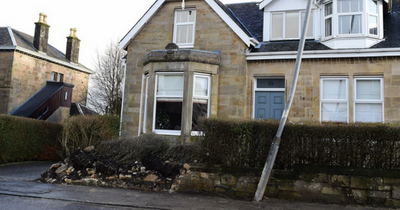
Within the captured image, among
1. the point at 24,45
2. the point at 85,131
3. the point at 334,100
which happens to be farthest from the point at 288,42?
the point at 24,45

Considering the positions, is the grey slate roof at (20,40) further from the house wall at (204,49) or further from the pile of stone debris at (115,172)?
the pile of stone debris at (115,172)

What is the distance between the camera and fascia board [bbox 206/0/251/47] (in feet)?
41.8

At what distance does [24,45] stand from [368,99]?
2450 centimetres

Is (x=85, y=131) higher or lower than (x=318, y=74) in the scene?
lower

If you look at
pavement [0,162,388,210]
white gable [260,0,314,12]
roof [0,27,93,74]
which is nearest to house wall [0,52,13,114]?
roof [0,27,93,74]

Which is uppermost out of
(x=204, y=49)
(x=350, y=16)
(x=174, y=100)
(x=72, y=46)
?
(x=72, y=46)

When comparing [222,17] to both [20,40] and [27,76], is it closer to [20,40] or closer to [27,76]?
[27,76]

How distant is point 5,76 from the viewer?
79.0 feet

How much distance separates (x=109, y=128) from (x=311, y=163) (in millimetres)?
10348

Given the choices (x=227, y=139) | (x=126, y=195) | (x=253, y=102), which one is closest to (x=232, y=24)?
(x=253, y=102)

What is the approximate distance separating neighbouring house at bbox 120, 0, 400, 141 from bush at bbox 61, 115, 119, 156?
75.9 inches

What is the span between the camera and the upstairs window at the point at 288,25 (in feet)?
44.5

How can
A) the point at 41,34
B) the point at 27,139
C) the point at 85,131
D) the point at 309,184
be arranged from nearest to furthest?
the point at 309,184, the point at 85,131, the point at 27,139, the point at 41,34

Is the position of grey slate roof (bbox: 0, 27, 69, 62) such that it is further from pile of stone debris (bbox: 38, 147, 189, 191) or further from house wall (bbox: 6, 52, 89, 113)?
pile of stone debris (bbox: 38, 147, 189, 191)
